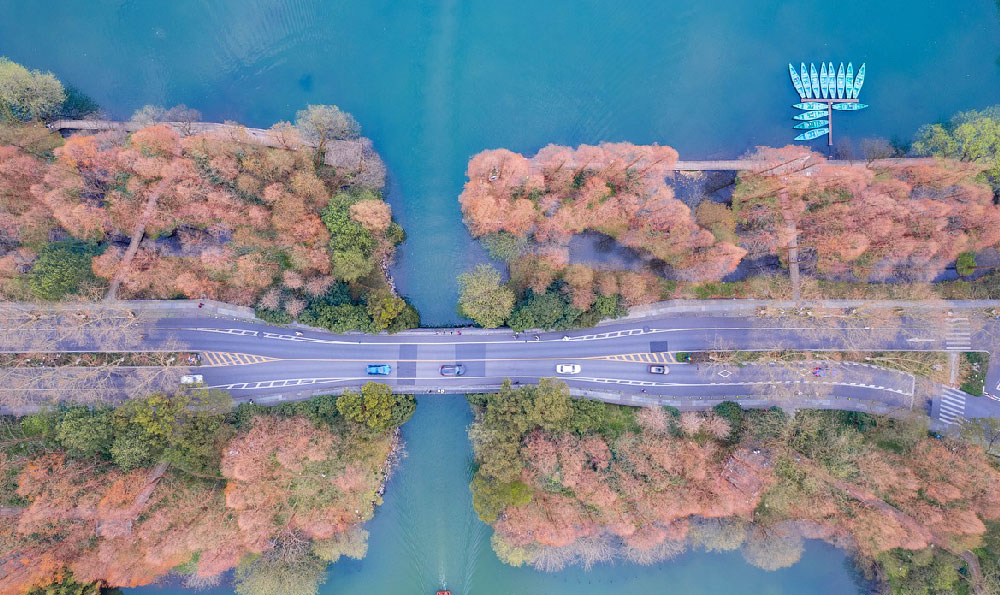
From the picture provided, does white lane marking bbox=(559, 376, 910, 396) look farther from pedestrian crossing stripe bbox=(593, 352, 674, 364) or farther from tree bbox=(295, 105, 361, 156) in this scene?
tree bbox=(295, 105, 361, 156)

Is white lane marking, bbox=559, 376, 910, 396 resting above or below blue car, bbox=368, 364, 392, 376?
below

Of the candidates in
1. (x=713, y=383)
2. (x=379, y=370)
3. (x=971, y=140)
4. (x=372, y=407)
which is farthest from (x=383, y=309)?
(x=971, y=140)

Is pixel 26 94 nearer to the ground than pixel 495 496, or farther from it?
farther from it

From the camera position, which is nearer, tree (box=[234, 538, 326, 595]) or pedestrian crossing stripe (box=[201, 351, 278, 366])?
tree (box=[234, 538, 326, 595])

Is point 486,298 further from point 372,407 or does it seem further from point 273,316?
point 273,316

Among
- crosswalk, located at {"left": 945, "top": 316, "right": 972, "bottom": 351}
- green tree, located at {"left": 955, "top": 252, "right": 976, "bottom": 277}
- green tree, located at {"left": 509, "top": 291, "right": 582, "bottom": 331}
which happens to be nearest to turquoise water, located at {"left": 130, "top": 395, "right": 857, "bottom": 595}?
green tree, located at {"left": 509, "top": 291, "right": 582, "bottom": 331}

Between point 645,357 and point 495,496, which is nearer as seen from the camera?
point 495,496

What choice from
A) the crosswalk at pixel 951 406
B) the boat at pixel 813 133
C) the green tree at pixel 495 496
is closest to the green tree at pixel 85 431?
the green tree at pixel 495 496
